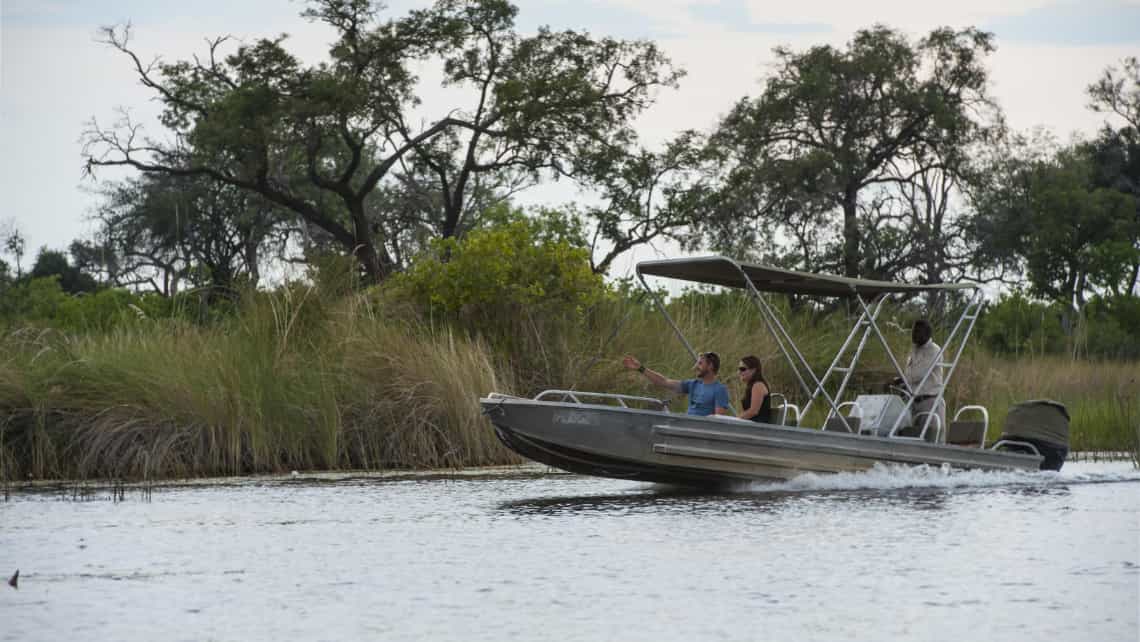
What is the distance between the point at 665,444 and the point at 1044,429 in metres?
5.08

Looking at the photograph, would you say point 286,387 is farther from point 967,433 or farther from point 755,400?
point 967,433

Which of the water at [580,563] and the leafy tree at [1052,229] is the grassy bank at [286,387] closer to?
the water at [580,563]

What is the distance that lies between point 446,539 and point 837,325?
1619cm

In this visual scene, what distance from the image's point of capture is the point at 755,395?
53.0 ft

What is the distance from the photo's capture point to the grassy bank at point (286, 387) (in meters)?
18.3

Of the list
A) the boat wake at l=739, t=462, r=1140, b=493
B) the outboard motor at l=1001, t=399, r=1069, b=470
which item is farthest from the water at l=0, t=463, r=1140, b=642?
the outboard motor at l=1001, t=399, r=1069, b=470

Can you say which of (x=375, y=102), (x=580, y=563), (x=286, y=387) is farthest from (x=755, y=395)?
(x=375, y=102)

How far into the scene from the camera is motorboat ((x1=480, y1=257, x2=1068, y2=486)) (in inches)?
594

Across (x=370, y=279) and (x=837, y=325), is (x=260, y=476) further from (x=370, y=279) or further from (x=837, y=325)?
(x=837, y=325)

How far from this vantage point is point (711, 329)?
23984 millimetres

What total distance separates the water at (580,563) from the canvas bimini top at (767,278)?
6.80 ft

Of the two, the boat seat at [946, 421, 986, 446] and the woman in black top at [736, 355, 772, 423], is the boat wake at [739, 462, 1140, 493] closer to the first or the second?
the boat seat at [946, 421, 986, 446]

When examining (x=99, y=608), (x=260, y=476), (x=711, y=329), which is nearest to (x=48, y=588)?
(x=99, y=608)

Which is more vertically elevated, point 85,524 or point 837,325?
point 837,325
